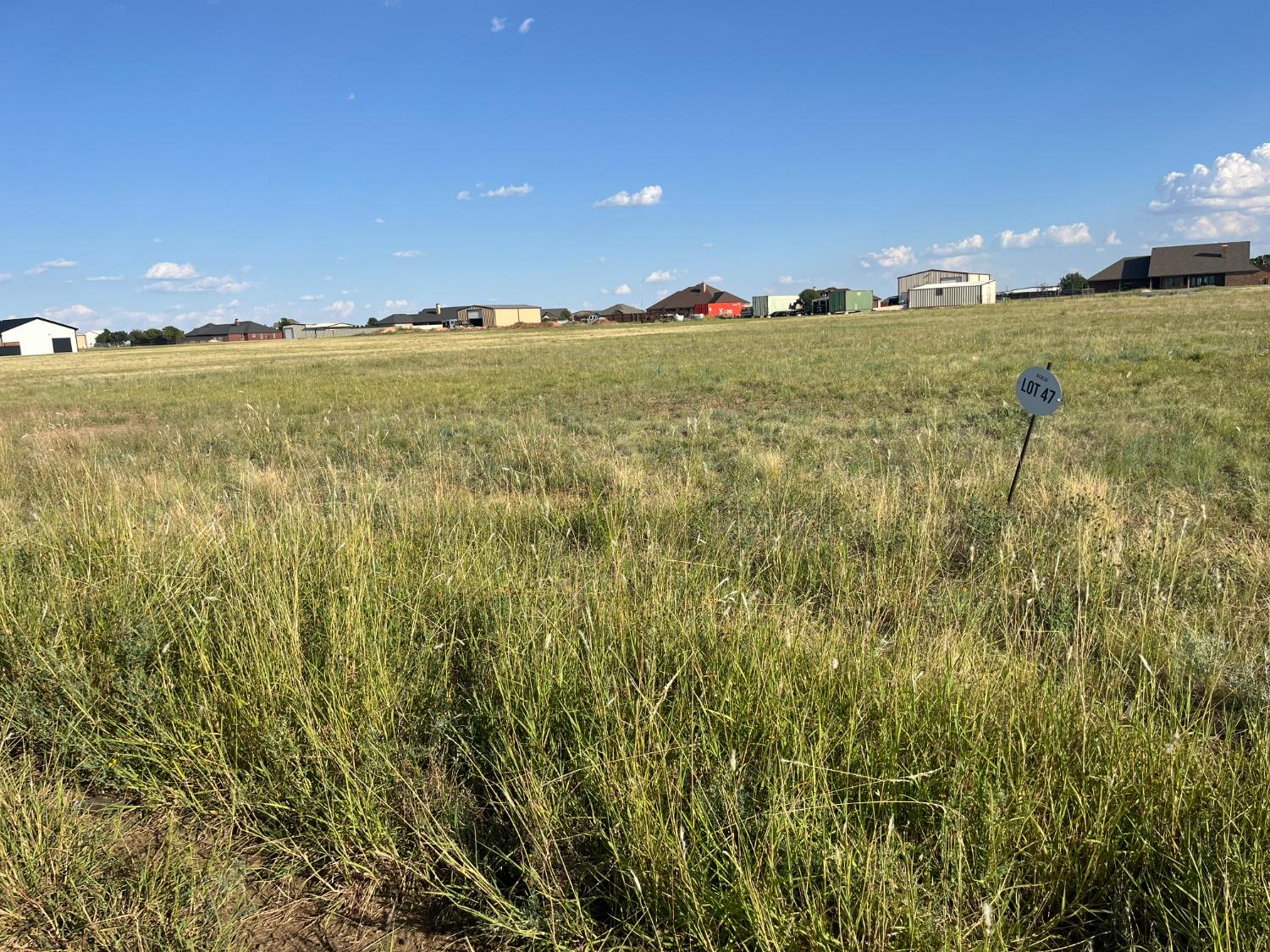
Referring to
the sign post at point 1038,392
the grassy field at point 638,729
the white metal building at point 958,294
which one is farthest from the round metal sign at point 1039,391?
the white metal building at point 958,294

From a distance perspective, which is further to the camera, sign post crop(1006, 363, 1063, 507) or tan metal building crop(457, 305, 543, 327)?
tan metal building crop(457, 305, 543, 327)

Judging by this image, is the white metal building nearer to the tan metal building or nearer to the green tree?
the green tree

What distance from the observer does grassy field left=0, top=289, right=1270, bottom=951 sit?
201 cm

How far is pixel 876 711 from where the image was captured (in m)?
2.63

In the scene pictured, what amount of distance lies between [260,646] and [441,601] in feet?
2.93

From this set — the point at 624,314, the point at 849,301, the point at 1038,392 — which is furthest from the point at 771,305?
the point at 1038,392

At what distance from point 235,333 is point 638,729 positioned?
163 m

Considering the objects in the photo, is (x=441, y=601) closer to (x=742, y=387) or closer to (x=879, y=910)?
(x=879, y=910)

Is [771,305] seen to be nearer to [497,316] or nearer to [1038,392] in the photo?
[497,316]

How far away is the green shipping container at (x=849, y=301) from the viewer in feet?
369

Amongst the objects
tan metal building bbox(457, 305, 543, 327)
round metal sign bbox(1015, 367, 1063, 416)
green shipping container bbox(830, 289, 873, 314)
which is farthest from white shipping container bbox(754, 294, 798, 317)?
round metal sign bbox(1015, 367, 1063, 416)

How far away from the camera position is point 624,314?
497 ft

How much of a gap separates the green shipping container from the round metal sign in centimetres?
11220

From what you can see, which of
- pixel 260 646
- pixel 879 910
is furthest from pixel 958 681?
pixel 260 646
